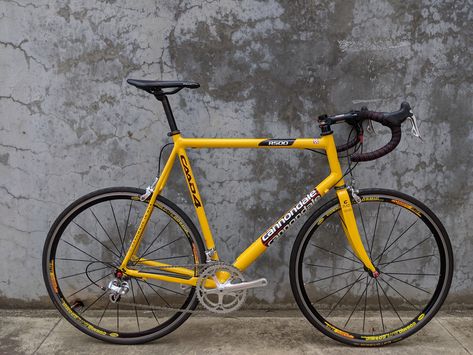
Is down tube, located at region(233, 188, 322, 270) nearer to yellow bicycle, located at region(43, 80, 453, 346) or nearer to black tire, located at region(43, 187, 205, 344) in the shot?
yellow bicycle, located at region(43, 80, 453, 346)

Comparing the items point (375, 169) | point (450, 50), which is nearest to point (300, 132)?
point (375, 169)

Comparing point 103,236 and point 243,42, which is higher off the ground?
point 243,42

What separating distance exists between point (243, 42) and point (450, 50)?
144 centimetres

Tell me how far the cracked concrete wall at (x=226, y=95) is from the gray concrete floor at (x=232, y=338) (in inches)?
18.9

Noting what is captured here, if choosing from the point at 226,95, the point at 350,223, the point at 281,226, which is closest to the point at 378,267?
the point at 350,223

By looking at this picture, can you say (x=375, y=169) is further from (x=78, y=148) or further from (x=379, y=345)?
(x=78, y=148)

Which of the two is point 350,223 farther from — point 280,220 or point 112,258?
point 112,258

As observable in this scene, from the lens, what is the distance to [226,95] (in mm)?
3545

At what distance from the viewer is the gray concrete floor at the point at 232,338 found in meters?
3.33

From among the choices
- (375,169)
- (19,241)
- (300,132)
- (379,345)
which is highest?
(300,132)

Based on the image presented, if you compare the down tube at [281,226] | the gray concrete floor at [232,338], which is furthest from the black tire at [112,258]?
the down tube at [281,226]

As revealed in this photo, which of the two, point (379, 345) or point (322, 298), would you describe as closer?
point (379, 345)

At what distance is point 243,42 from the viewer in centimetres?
348

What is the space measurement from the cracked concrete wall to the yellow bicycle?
22 centimetres
